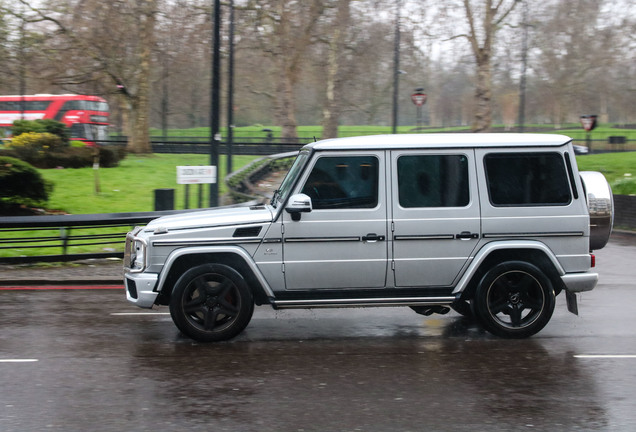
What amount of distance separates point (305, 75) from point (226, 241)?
48995mm

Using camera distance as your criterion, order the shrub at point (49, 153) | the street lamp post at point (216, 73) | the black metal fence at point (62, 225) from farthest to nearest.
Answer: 1. the shrub at point (49, 153)
2. the street lamp post at point (216, 73)
3. the black metal fence at point (62, 225)

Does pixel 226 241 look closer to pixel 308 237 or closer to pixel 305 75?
pixel 308 237

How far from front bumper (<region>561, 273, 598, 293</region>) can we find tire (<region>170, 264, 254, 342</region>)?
10.4 feet

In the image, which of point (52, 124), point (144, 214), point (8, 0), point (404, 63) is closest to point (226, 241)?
point (144, 214)

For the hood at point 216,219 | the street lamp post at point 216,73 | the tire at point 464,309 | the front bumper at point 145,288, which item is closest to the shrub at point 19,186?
the street lamp post at point 216,73

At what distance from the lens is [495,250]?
7254 millimetres

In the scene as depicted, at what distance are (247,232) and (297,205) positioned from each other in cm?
61

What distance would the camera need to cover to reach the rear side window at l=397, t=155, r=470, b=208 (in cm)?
720

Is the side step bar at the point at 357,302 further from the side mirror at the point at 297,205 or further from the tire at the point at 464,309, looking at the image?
the side mirror at the point at 297,205

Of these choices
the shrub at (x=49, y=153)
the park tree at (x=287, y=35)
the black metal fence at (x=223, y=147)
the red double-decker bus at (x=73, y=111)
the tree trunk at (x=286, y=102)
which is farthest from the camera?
the red double-decker bus at (x=73, y=111)

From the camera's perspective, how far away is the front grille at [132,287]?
7.25 meters

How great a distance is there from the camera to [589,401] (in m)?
5.52

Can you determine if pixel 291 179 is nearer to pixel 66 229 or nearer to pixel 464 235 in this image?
pixel 464 235

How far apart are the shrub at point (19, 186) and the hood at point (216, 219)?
31.7 ft
